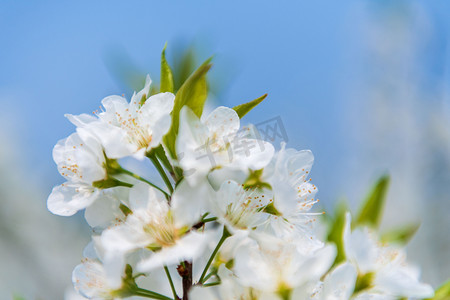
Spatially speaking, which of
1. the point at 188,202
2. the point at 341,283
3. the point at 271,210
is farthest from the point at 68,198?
the point at 341,283

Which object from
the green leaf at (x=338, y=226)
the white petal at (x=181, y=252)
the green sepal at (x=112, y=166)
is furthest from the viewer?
the green leaf at (x=338, y=226)

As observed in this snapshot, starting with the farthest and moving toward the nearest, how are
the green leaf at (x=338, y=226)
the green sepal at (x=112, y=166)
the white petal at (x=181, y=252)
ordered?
the green leaf at (x=338, y=226) < the green sepal at (x=112, y=166) < the white petal at (x=181, y=252)

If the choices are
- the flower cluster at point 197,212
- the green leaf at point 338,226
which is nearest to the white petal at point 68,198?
the flower cluster at point 197,212

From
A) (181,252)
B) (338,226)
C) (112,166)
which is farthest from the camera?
(338,226)

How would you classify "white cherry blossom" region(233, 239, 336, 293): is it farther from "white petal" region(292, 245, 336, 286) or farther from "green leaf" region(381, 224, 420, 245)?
"green leaf" region(381, 224, 420, 245)

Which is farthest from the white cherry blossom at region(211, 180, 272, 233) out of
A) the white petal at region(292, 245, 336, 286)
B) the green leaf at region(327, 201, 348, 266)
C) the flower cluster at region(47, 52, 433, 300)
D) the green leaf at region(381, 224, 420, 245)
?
the green leaf at region(381, 224, 420, 245)

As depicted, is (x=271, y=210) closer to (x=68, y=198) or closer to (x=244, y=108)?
(x=244, y=108)

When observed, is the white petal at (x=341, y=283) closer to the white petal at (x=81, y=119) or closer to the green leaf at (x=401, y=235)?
the green leaf at (x=401, y=235)

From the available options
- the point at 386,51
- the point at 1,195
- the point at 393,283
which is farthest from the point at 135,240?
the point at 386,51
